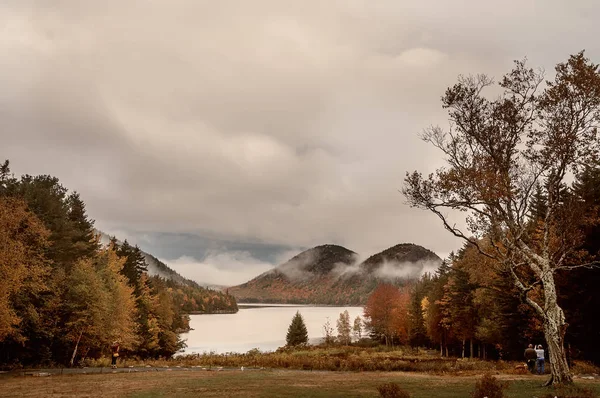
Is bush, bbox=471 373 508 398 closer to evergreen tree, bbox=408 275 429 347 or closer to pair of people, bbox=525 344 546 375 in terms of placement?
pair of people, bbox=525 344 546 375

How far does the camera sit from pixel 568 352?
35.6 meters

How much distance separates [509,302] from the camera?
41.8 metres

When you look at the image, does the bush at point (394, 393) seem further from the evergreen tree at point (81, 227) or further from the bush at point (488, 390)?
the evergreen tree at point (81, 227)

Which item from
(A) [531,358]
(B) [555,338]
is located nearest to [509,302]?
(A) [531,358]

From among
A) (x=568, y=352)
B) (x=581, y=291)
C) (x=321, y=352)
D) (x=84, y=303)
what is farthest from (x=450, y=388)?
Result: (x=321, y=352)

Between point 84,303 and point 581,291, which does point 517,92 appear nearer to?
point 581,291

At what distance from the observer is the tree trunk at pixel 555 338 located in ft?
64.7

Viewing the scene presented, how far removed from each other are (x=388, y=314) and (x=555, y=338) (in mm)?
76137

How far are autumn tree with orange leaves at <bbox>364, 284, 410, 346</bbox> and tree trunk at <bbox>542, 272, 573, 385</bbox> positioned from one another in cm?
6978

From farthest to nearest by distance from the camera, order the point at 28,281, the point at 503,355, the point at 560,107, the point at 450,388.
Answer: the point at 503,355 → the point at 28,281 → the point at 560,107 → the point at 450,388

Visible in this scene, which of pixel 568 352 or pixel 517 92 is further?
pixel 568 352

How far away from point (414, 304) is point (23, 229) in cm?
6839

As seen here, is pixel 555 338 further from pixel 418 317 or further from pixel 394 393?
pixel 418 317

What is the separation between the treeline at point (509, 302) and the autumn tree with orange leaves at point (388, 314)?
286 cm
